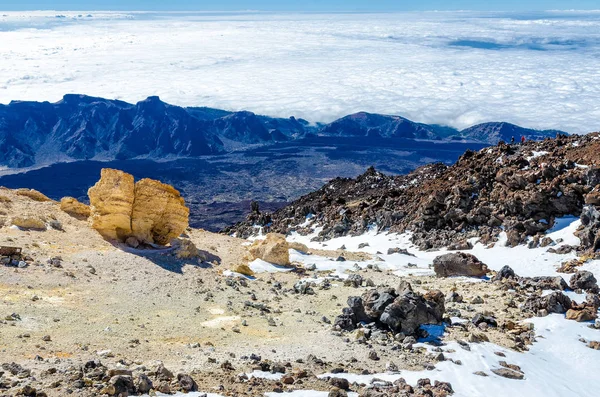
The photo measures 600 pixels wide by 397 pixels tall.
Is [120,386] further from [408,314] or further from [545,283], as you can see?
[545,283]

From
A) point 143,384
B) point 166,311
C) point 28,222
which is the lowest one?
point 166,311

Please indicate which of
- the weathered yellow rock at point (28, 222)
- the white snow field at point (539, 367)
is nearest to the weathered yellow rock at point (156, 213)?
the weathered yellow rock at point (28, 222)

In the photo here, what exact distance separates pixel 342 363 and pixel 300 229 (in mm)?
34250

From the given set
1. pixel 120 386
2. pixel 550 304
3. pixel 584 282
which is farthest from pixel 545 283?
pixel 120 386

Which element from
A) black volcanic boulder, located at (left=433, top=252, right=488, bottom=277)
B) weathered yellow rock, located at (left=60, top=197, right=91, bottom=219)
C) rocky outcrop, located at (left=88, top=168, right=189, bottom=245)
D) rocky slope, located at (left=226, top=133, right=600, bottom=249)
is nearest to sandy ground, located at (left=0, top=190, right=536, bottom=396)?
black volcanic boulder, located at (left=433, top=252, right=488, bottom=277)

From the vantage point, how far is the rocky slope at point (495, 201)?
106ft

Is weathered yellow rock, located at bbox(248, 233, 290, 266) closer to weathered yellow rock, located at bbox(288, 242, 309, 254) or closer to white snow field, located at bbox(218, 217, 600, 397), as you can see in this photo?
white snow field, located at bbox(218, 217, 600, 397)

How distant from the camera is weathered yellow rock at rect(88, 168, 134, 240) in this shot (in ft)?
94.3

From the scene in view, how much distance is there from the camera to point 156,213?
2922 cm

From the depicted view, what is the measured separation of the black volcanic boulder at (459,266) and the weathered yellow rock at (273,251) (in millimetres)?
6688

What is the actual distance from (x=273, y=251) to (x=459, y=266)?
Answer: 8.17 meters

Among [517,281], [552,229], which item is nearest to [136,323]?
[517,281]

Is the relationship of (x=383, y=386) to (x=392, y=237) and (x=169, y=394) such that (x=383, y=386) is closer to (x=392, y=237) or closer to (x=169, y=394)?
(x=169, y=394)

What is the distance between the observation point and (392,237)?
39.8 metres
